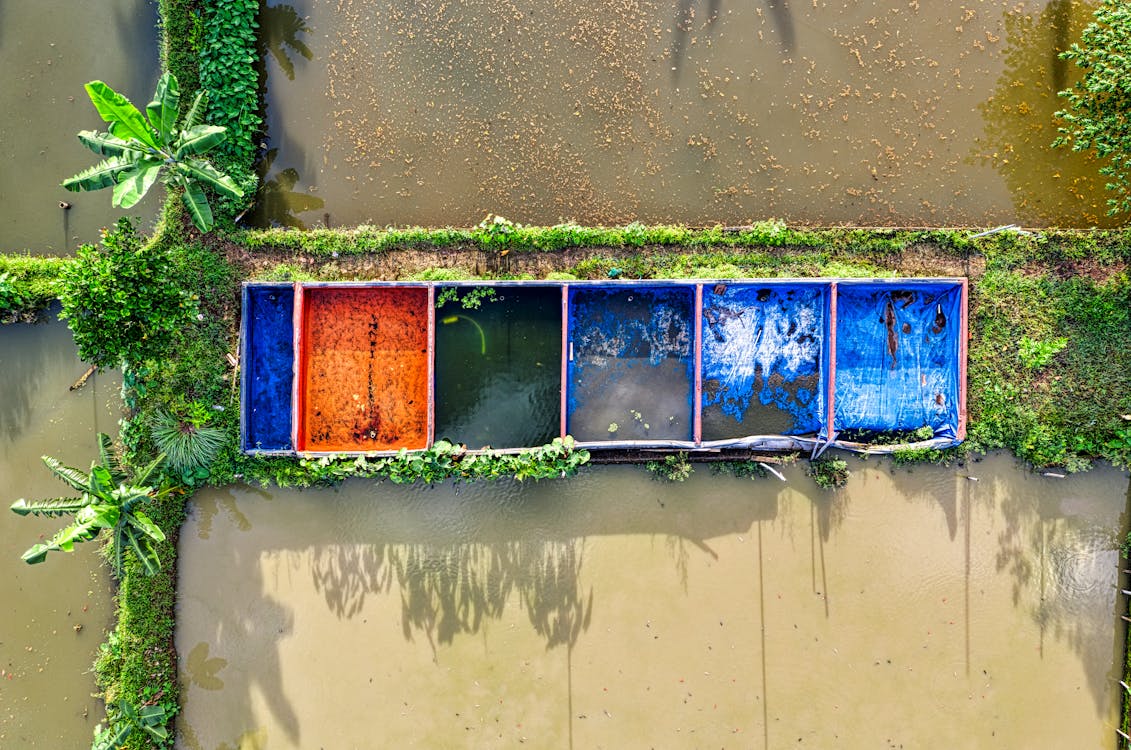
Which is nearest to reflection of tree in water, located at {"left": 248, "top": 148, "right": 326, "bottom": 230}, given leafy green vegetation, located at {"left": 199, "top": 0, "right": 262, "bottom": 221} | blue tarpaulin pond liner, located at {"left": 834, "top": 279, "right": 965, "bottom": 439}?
leafy green vegetation, located at {"left": 199, "top": 0, "right": 262, "bottom": 221}

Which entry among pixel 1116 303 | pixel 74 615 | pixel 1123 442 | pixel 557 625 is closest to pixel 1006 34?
pixel 1116 303

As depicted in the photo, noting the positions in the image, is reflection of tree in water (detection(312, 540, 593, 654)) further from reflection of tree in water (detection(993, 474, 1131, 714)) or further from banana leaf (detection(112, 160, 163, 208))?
reflection of tree in water (detection(993, 474, 1131, 714))

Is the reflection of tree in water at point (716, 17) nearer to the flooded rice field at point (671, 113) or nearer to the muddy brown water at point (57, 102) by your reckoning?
the flooded rice field at point (671, 113)

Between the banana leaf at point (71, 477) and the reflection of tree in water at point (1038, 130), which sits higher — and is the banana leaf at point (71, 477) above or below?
below

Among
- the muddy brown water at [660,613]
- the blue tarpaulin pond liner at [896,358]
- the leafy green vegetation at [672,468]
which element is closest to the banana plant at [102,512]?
the muddy brown water at [660,613]

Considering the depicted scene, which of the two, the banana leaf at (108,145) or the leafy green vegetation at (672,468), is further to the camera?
the leafy green vegetation at (672,468)

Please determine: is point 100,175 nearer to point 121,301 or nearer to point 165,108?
point 165,108
